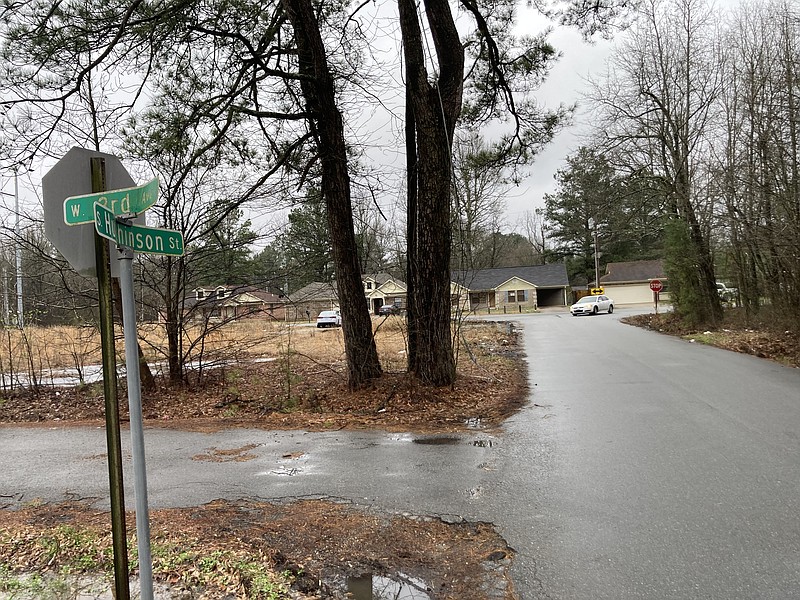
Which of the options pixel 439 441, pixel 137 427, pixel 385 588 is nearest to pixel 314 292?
pixel 439 441

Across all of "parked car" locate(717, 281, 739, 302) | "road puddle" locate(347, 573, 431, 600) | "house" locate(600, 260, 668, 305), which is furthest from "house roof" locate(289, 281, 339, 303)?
Result: "house" locate(600, 260, 668, 305)

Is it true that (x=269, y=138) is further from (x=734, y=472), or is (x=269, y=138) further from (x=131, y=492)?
(x=734, y=472)

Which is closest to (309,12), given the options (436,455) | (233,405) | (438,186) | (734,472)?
(438,186)

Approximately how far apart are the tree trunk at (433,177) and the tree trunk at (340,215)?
90cm

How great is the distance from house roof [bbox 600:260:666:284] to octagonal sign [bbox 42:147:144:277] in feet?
199

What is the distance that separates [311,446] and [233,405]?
3156mm

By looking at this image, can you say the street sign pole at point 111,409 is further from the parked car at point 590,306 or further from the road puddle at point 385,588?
the parked car at point 590,306

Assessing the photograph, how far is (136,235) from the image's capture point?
2.64 meters

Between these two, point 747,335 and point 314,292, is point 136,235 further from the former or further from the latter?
point 747,335

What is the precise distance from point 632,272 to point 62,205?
62.5 meters

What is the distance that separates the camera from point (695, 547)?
3902 millimetres

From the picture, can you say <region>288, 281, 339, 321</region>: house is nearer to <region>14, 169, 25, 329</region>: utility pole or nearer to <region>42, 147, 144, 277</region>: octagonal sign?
<region>14, 169, 25, 329</region>: utility pole

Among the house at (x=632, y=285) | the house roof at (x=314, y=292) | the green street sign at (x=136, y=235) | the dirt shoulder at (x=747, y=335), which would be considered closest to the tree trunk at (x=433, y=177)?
the house roof at (x=314, y=292)

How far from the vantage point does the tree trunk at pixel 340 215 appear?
980cm
